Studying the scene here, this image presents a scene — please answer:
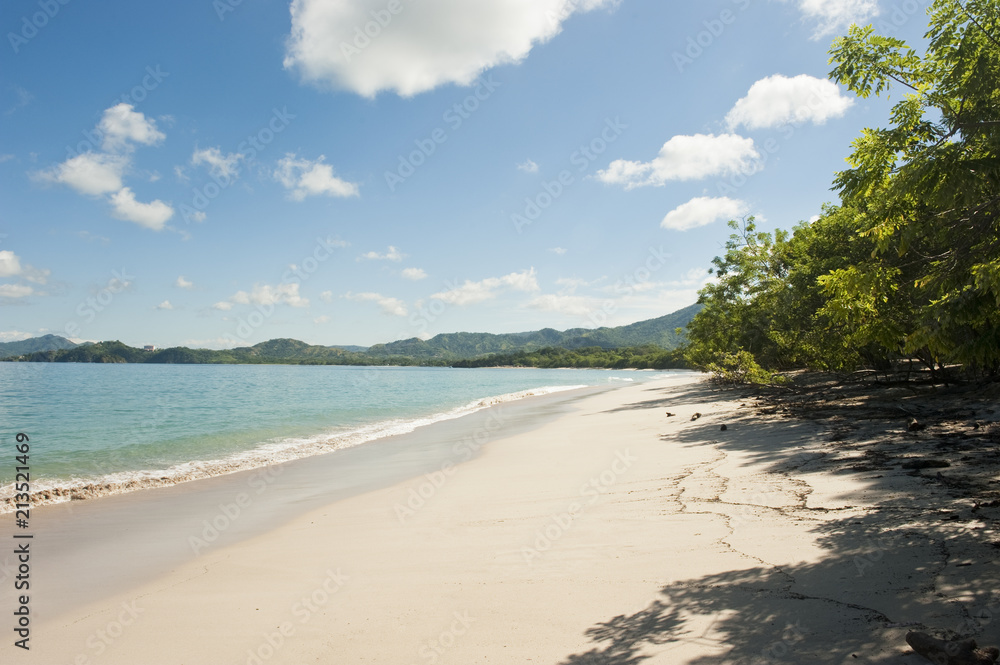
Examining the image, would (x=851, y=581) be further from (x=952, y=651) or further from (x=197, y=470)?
(x=197, y=470)

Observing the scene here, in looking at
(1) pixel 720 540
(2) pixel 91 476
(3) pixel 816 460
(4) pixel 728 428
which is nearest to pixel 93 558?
(2) pixel 91 476

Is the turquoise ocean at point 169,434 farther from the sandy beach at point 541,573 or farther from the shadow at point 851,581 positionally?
the shadow at point 851,581

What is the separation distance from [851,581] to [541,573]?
2.80 meters

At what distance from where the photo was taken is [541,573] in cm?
514

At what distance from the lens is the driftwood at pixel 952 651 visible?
2.72 metres

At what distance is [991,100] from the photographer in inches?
174

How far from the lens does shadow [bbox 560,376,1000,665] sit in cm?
337

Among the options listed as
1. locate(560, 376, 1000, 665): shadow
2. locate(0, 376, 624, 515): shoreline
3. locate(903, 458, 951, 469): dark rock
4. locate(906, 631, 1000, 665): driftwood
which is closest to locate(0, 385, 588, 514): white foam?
locate(0, 376, 624, 515): shoreline

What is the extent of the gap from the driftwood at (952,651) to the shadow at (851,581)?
0.33 ft

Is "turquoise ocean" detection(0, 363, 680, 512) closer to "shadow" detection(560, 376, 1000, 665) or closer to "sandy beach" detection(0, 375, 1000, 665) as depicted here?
"sandy beach" detection(0, 375, 1000, 665)

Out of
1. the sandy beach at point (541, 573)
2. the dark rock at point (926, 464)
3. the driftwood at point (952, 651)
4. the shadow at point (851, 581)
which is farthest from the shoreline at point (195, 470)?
the dark rock at point (926, 464)

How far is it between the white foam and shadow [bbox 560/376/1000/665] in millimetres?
12015

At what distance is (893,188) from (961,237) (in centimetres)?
138

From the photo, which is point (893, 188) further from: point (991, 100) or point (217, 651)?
point (217, 651)
